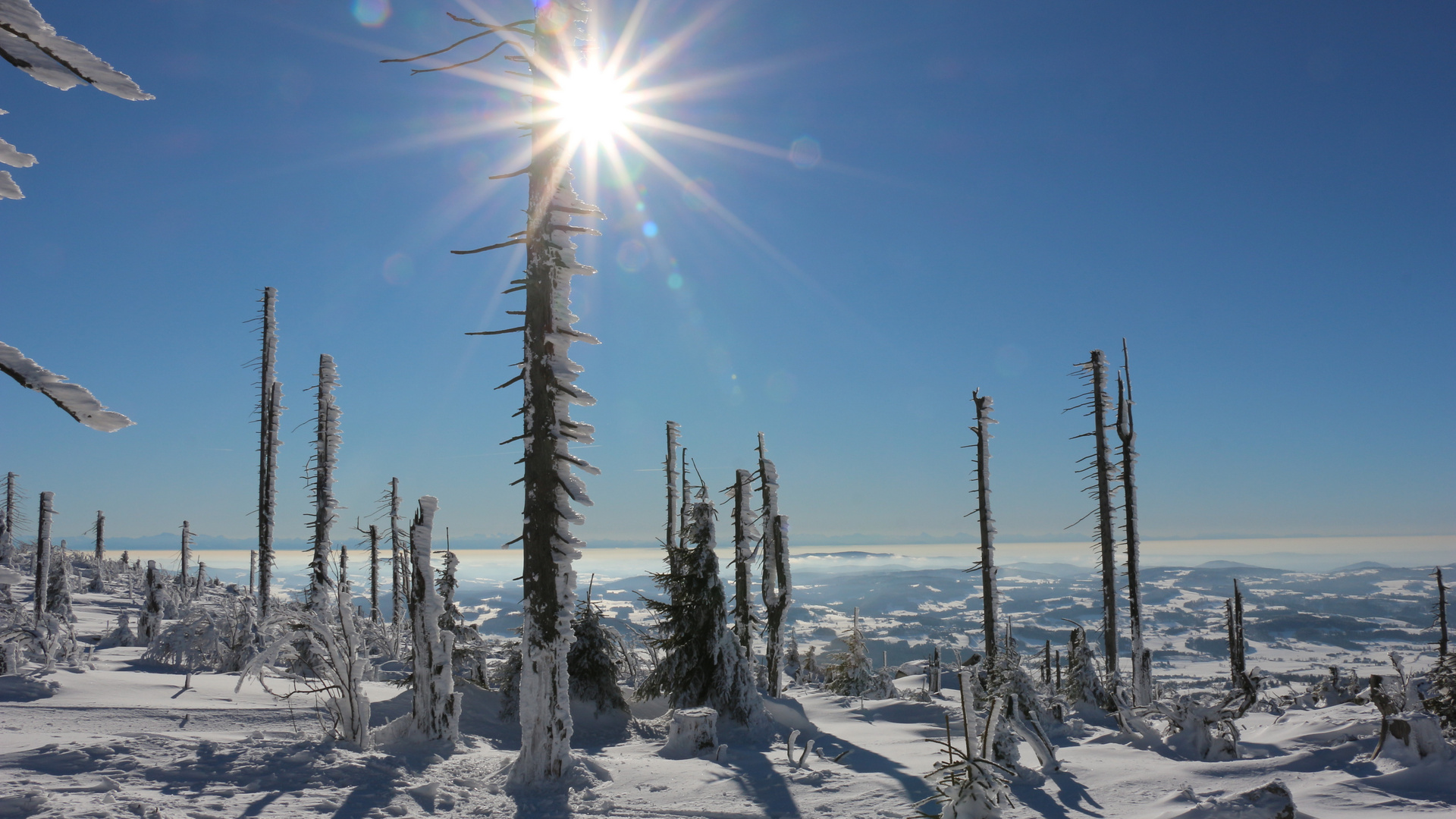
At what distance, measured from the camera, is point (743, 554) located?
21938 millimetres

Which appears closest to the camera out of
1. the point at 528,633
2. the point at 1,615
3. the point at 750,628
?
the point at 528,633

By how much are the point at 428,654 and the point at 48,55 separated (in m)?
10.9

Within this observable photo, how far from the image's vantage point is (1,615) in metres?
24.9

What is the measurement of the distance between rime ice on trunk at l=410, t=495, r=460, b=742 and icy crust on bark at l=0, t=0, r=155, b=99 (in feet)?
32.1

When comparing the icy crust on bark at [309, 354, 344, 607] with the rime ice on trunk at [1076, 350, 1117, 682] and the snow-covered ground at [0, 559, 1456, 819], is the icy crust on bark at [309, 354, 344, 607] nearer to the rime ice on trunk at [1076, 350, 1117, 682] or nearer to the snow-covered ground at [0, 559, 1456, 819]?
the snow-covered ground at [0, 559, 1456, 819]

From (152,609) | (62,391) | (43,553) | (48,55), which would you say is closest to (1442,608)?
(62,391)

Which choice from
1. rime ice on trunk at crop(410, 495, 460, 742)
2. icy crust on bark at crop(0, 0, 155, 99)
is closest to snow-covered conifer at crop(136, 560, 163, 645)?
rime ice on trunk at crop(410, 495, 460, 742)

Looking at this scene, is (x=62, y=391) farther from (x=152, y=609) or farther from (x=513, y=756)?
(x=152, y=609)

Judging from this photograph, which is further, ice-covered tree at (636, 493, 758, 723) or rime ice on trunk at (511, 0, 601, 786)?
ice-covered tree at (636, 493, 758, 723)

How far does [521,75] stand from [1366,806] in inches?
574

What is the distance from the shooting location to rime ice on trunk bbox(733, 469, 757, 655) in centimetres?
2109

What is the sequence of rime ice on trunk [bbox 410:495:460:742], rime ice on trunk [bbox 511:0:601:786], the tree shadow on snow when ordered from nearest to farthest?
the tree shadow on snow
rime ice on trunk [bbox 511:0:601:786]
rime ice on trunk [bbox 410:495:460:742]

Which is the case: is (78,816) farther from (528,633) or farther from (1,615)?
(1,615)

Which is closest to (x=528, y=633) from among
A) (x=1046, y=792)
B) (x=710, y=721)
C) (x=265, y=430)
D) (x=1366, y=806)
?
(x=710, y=721)
